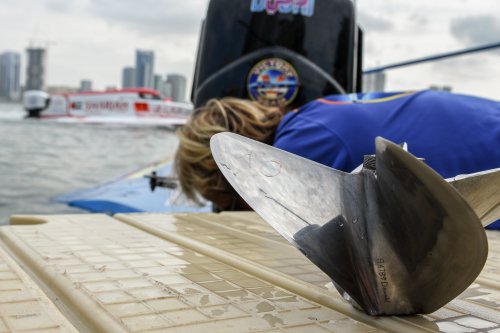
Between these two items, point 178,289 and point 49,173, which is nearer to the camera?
point 178,289

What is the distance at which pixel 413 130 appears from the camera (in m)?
1.61

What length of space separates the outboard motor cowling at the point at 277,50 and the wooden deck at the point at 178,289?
158 centimetres

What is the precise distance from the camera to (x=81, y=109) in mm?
23078

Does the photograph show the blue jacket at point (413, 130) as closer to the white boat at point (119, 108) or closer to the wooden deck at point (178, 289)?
the wooden deck at point (178, 289)

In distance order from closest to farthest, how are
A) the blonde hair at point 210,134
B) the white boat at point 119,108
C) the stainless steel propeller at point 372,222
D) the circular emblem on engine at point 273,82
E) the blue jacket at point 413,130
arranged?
the stainless steel propeller at point 372,222, the blue jacket at point 413,130, the blonde hair at point 210,134, the circular emblem on engine at point 273,82, the white boat at point 119,108

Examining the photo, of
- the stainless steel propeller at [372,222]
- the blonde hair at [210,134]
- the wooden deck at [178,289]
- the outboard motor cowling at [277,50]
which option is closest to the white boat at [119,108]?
the outboard motor cowling at [277,50]

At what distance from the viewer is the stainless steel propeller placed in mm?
634

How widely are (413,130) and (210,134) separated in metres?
0.68

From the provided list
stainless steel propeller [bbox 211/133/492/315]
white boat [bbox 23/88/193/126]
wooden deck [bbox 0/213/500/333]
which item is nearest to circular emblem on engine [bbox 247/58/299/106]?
wooden deck [bbox 0/213/500/333]

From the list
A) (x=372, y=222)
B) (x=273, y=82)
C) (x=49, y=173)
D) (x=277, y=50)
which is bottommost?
(x=49, y=173)

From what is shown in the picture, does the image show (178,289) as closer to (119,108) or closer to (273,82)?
(273,82)

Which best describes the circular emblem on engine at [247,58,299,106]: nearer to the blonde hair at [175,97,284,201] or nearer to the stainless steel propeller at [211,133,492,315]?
the blonde hair at [175,97,284,201]

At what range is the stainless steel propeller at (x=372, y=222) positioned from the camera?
634 millimetres

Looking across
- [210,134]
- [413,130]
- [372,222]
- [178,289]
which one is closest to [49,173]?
[210,134]
